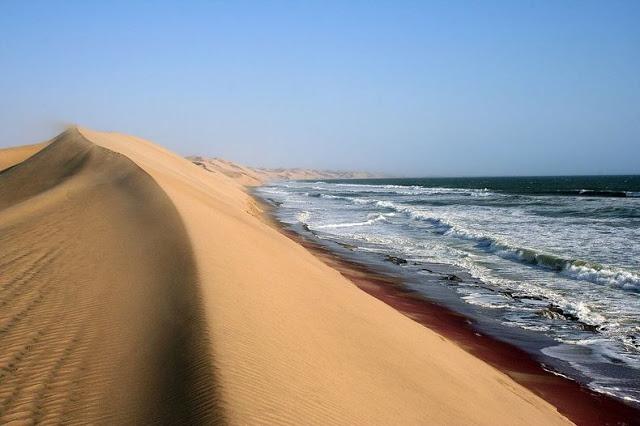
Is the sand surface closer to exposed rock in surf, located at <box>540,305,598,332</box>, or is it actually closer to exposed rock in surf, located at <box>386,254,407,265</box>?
exposed rock in surf, located at <box>540,305,598,332</box>

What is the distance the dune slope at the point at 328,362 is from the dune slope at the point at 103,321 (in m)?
0.35

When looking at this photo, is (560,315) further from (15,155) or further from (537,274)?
(15,155)

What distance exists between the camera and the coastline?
280 inches

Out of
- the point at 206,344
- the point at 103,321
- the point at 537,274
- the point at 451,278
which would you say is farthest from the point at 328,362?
the point at 537,274

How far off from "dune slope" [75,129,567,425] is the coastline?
420mm

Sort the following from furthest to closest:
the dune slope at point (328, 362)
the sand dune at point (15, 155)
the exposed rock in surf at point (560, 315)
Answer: the sand dune at point (15, 155), the exposed rock in surf at point (560, 315), the dune slope at point (328, 362)

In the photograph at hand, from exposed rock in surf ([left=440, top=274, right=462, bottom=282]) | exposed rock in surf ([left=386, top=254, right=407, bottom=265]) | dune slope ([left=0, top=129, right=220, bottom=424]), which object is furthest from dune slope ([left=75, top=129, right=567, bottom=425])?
exposed rock in surf ([left=386, top=254, right=407, bottom=265])

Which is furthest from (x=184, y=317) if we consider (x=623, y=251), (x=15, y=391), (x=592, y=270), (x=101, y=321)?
(x=623, y=251)

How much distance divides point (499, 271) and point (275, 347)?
12344 millimetres

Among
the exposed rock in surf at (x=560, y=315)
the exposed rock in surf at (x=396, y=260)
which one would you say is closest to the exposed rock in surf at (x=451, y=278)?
the exposed rock in surf at (x=396, y=260)

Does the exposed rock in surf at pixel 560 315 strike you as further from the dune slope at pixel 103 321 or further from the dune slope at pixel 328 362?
the dune slope at pixel 103 321

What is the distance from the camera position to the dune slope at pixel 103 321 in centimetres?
473

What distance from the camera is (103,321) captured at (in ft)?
22.7

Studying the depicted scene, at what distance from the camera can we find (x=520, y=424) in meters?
6.33
